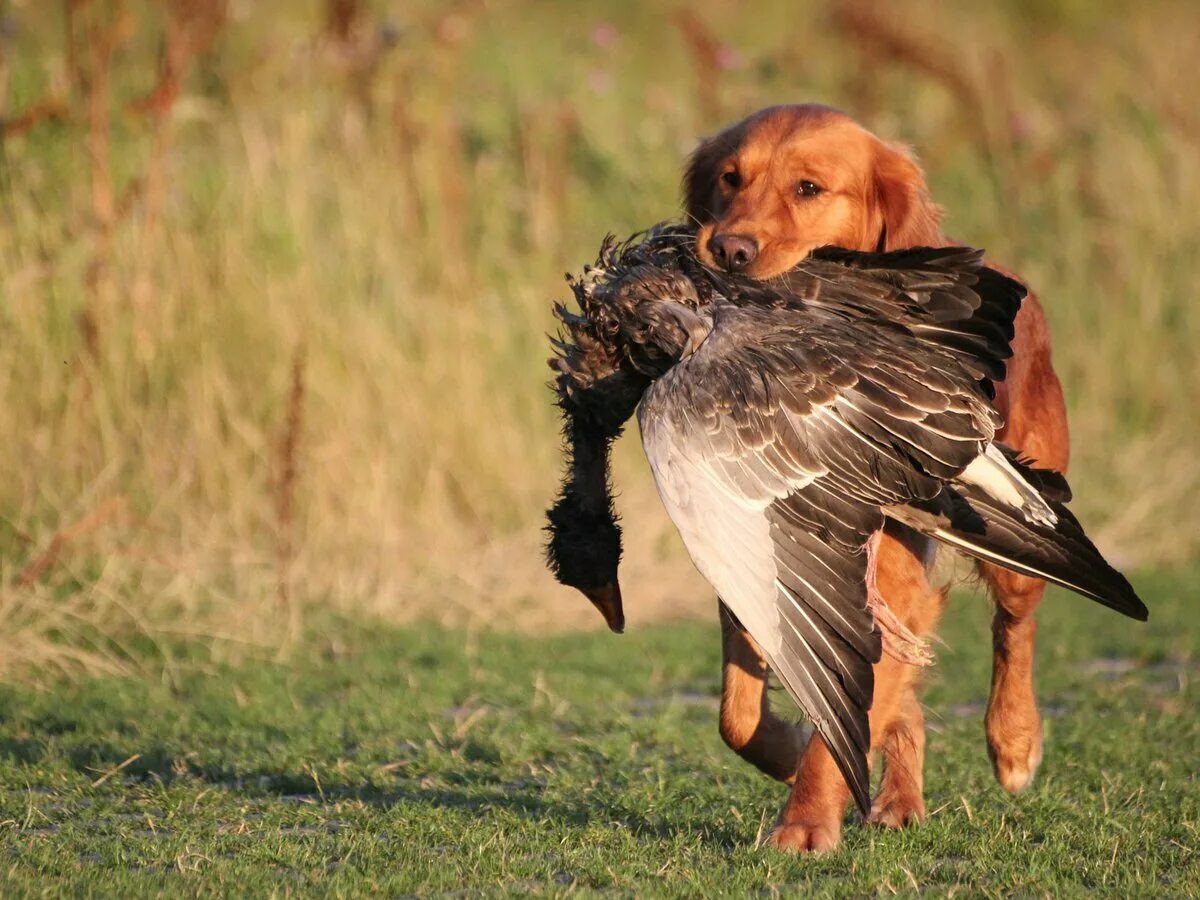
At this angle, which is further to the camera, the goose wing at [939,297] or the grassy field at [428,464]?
the grassy field at [428,464]

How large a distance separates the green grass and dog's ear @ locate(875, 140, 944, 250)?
1.14 m

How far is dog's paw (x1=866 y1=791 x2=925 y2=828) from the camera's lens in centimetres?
421

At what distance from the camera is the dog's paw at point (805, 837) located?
Answer: 3.75 metres

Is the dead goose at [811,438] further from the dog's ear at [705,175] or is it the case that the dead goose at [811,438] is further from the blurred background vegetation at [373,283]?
the blurred background vegetation at [373,283]

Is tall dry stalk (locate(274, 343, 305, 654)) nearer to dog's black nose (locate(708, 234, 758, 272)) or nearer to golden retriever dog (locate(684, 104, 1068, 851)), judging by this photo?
golden retriever dog (locate(684, 104, 1068, 851))

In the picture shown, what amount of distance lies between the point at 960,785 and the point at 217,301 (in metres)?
4.52

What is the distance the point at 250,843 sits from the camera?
3824 mm

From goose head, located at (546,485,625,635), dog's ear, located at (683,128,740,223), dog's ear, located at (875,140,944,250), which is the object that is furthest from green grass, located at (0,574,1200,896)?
dog's ear, located at (683,128,740,223)

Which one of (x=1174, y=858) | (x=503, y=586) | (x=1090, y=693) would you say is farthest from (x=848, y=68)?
(x=1174, y=858)

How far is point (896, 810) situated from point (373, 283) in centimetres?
507

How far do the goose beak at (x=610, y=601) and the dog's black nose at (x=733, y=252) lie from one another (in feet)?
2.87

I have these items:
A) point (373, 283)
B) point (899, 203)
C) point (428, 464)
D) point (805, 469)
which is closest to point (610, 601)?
point (805, 469)

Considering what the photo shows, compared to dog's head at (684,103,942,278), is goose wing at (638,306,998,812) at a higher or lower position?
lower

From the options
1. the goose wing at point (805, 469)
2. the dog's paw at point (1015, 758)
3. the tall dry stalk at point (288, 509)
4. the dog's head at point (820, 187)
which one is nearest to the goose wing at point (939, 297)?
the goose wing at point (805, 469)
